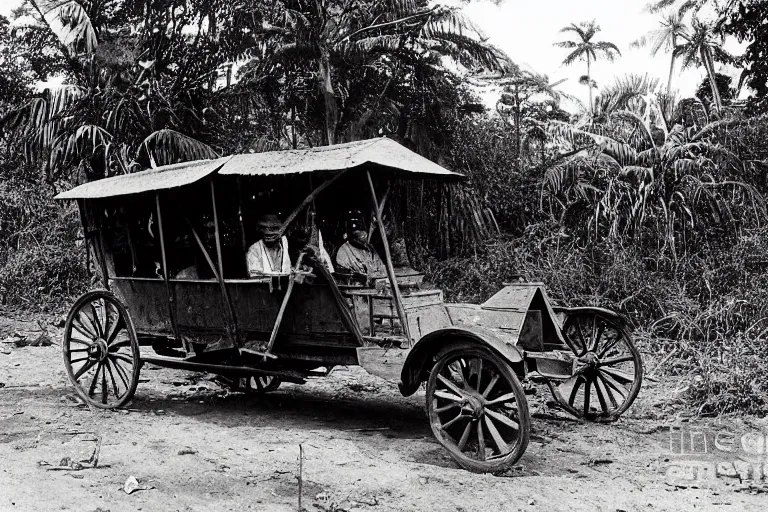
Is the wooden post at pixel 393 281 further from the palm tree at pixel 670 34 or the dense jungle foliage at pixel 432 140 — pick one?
the palm tree at pixel 670 34

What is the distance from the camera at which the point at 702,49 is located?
24.5 metres

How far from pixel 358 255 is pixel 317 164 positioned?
4.38ft

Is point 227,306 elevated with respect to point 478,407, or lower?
elevated

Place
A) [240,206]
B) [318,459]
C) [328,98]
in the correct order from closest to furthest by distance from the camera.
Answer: [318,459], [240,206], [328,98]

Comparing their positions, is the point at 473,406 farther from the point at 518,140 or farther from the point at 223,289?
the point at 518,140

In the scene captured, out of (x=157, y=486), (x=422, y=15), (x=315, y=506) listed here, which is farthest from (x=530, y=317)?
(x=422, y=15)

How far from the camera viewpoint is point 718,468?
4.75 meters

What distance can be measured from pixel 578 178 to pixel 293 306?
678cm

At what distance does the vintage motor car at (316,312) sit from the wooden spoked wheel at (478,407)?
0.04ft

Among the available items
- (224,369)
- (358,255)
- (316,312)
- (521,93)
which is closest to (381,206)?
(316,312)

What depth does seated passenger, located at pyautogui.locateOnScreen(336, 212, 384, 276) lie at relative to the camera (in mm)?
6488

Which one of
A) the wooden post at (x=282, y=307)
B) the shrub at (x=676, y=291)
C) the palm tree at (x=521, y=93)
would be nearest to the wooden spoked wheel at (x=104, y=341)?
the wooden post at (x=282, y=307)

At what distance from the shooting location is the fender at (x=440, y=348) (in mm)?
4637

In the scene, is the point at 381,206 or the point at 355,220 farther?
the point at 355,220
